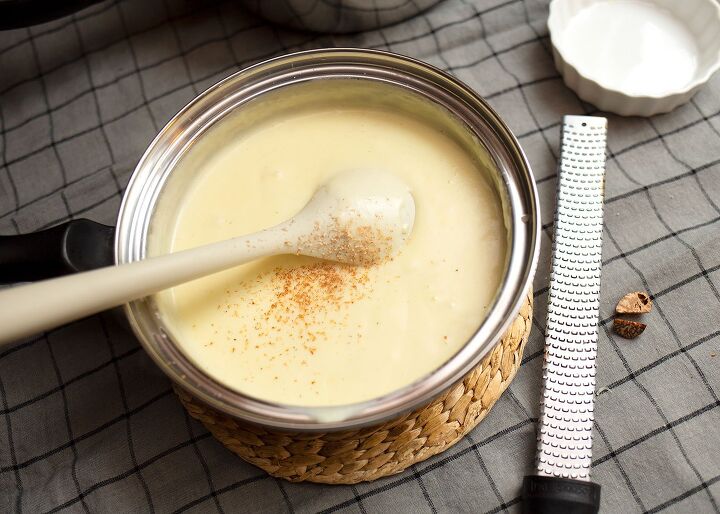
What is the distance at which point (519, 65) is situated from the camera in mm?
1390

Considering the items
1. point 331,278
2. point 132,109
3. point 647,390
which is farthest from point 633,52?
point 132,109

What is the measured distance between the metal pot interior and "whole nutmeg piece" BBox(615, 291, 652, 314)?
284 millimetres

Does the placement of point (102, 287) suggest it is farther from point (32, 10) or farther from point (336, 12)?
point (336, 12)

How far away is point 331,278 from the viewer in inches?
40.2

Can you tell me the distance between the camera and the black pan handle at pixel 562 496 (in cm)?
92

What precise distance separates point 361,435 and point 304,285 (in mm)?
241

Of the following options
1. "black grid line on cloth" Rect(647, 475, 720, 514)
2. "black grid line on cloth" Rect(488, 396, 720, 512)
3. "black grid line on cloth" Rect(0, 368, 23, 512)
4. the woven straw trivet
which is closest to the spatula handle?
the woven straw trivet

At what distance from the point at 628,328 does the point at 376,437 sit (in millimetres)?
463

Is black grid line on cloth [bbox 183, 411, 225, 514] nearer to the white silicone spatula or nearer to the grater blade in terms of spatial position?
the white silicone spatula

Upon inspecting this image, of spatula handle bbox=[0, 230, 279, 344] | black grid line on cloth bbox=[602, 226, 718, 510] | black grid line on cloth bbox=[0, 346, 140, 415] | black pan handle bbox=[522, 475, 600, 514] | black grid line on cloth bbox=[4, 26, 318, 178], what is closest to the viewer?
spatula handle bbox=[0, 230, 279, 344]

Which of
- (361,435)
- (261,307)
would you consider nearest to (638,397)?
(361,435)

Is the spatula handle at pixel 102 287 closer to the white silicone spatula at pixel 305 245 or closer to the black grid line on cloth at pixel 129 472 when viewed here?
the white silicone spatula at pixel 305 245

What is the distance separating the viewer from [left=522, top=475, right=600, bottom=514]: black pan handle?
0.92 meters

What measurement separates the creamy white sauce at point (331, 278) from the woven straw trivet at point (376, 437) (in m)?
0.06
